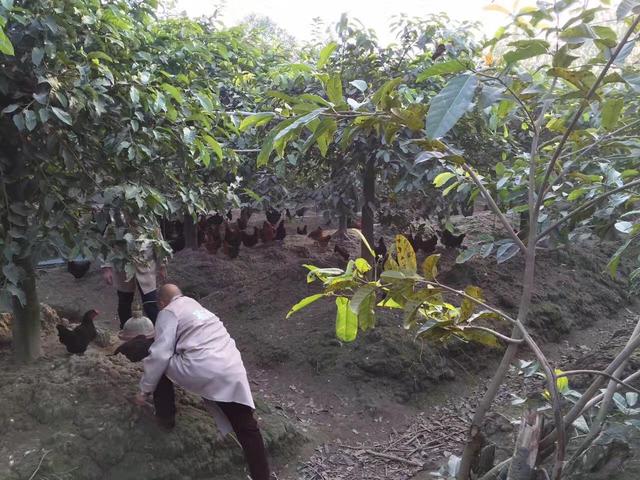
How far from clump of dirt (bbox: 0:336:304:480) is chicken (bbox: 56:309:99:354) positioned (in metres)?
0.07

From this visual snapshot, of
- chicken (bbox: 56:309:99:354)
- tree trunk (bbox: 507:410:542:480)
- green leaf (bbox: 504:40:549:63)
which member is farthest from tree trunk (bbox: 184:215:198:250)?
green leaf (bbox: 504:40:549:63)

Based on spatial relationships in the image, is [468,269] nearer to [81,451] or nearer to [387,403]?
[387,403]

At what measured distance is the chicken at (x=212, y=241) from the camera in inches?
336

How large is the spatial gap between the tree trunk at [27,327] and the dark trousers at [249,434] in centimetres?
155

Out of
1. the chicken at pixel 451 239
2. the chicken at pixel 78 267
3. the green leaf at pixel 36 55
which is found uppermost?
the green leaf at pixel 36 55

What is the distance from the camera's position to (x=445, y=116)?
4.25 feet

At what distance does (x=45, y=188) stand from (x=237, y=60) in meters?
5.88

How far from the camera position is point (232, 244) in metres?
8.45

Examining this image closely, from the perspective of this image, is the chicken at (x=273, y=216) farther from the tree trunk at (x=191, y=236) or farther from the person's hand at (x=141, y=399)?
the person's hand at (x=141, y=399)

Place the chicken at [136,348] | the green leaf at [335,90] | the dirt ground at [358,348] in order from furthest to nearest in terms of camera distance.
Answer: the dirt ground at [358,348], the chicken at [136,348], the green leaf at [335,90]

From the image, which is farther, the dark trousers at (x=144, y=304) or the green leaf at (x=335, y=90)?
the dark trousers at (x=144, y=304)

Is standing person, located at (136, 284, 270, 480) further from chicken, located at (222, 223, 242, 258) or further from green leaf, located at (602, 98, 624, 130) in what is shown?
chicken, located at (222, 223, 242, 258)

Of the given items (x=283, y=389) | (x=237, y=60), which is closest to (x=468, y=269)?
(x=283, y=389)

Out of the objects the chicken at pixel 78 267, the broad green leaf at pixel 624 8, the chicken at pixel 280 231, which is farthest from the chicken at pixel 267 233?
the broad green leaf at pixel 624 8
